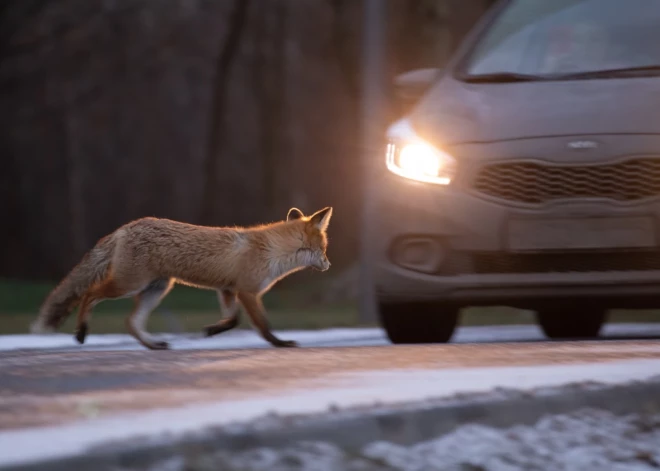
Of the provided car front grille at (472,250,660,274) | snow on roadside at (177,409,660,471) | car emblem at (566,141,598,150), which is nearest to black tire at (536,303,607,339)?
car front grille at (472,250,660,274)

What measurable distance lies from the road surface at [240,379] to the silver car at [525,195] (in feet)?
1.23

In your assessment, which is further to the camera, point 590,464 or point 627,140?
point 627,140

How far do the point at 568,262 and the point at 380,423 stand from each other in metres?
3.65

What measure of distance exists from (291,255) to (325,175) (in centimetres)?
1372

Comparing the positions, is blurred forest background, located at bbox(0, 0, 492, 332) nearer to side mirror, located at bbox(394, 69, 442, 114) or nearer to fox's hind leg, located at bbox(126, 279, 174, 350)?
fox's hind leg, located at bbox(126, 279, 174, 350)

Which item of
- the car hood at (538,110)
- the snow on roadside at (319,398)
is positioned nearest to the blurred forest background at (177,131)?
the car hood at (538,110)

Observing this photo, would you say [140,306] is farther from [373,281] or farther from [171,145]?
[171,145]

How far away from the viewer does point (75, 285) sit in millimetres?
9102

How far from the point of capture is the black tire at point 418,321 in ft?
27.6

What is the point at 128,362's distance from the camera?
22.5 feet

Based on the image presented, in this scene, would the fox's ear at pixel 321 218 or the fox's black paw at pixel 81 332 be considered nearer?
the fox's black paw at pixel 81 332

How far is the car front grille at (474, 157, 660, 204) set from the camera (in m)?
7.75

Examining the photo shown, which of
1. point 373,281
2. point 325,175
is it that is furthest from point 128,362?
point 325,175

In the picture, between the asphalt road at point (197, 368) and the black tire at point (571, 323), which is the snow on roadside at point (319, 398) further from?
the black tire at point (571, 323)
